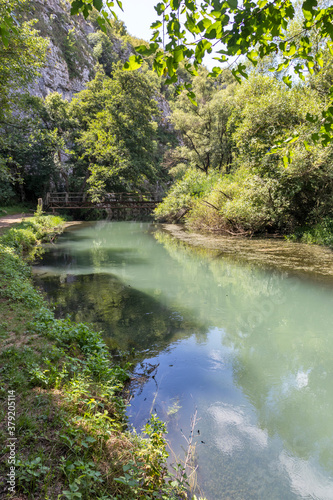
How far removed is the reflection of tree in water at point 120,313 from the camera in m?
4.80

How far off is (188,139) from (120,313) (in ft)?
84.4

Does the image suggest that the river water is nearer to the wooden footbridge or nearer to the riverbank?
the riverbank

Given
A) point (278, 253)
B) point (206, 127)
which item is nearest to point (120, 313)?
point (278, 253)

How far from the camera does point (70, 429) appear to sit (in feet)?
7.06

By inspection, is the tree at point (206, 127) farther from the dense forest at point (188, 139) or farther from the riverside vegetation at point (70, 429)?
the riverside vegetation at point (70, 429)

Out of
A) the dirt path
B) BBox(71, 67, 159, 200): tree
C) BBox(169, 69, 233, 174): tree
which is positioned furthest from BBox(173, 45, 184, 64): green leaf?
BBox(71, 67, 159, 200): tree

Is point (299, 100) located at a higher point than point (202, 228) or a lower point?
higher

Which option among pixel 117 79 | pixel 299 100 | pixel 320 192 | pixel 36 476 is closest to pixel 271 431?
pixel 36 476

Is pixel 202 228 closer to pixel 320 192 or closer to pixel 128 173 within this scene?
pixel 320 192

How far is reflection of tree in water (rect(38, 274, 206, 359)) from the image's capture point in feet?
15.7

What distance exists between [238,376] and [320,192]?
11.4 metres

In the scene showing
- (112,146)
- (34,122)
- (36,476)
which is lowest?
(36,476)

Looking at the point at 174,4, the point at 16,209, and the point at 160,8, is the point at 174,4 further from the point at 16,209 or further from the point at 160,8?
the point at 16,209

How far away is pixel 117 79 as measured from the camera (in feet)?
82.8
